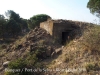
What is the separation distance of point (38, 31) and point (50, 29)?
127cm

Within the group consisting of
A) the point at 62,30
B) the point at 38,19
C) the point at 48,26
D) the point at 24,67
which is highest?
the point at 38,19

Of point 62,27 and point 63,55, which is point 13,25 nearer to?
point 62,27

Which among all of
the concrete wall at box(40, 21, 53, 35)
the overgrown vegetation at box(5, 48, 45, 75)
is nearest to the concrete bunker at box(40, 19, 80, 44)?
the concrete wall at box(40, 21, 53, 35)

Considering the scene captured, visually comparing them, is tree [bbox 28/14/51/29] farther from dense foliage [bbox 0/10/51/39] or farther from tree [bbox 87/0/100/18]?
tree [bbox 87/0/100/18]

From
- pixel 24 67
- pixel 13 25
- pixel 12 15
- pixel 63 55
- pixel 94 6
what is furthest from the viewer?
pixel 12 15

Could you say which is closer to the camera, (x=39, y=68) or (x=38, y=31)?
(x=39, y=68)

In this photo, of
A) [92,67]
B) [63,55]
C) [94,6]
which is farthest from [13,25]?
[92,67]

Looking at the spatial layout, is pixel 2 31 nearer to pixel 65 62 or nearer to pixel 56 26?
pixel 56 26

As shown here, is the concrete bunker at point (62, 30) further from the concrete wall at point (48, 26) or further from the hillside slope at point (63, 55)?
the hillside slope at point (63, 55)

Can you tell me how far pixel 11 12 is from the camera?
37781 millimetres

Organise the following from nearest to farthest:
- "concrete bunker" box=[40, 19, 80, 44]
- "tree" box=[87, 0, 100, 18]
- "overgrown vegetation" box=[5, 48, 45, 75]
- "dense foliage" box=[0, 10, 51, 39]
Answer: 1. "overgrown vegetation" box=[5, 48, 45, 75]
2. "concrete bunker" box=[40, 19, 80, 44]
3. "tree" box=[87, 0, 100, 18]
4. "dense foliage" box=[0, 10, 51, 39]

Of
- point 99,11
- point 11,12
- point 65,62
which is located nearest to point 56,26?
point 65,62

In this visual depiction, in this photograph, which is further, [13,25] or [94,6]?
[13,25]

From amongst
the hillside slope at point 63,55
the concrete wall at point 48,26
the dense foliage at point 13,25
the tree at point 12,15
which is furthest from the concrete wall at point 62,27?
the tree at point 12,15
